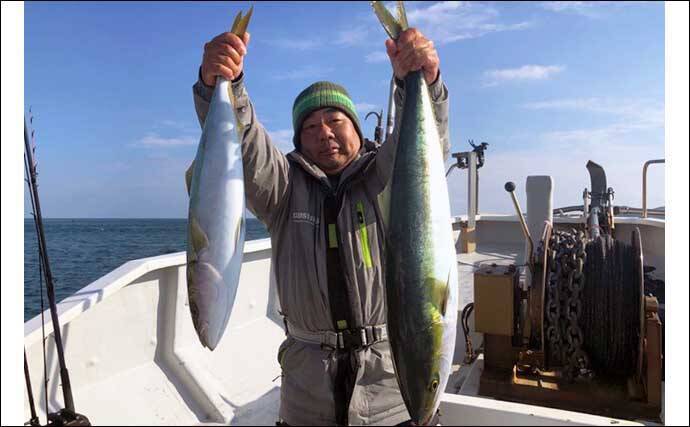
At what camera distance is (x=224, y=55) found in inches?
74.3

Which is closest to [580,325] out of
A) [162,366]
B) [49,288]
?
[162,366]

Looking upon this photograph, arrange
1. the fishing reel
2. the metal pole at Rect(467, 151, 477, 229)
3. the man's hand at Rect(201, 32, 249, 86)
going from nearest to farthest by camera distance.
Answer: the man's hand at Rect(201, 32, 249, 86) < the fishing reel < the metal pole at Rect(467, 151, 477, 229)

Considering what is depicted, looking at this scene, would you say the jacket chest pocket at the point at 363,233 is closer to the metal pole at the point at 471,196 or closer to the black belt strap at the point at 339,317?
the black belt strap at the point at 339,317

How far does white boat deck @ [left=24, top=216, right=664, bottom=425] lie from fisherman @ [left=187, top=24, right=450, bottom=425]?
96 centimetres

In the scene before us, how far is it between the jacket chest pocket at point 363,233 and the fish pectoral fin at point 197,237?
0.82 m

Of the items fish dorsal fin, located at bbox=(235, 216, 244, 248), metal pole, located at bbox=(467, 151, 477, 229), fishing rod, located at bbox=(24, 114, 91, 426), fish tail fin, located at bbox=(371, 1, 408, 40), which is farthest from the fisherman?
metal pole, located at bbox=(467, 151, 477, 229)

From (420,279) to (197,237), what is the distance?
0.85m

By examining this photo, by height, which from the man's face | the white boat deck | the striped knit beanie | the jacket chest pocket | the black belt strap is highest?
the striped knit beanie

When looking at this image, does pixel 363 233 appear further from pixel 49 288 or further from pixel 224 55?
pixel 49 288

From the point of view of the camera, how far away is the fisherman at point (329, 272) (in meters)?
2.21

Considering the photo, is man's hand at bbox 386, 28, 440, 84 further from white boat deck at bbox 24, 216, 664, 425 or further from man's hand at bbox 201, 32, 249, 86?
white boat deck at bbox 24, 216, 664, 425

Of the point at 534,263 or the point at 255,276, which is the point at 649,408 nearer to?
the point at 534,263

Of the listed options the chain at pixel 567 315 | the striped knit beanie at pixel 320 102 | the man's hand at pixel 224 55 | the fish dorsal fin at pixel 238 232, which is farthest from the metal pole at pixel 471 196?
the fish dorsal fin at pixel 238 232

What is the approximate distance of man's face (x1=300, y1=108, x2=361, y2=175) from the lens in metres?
2.41
